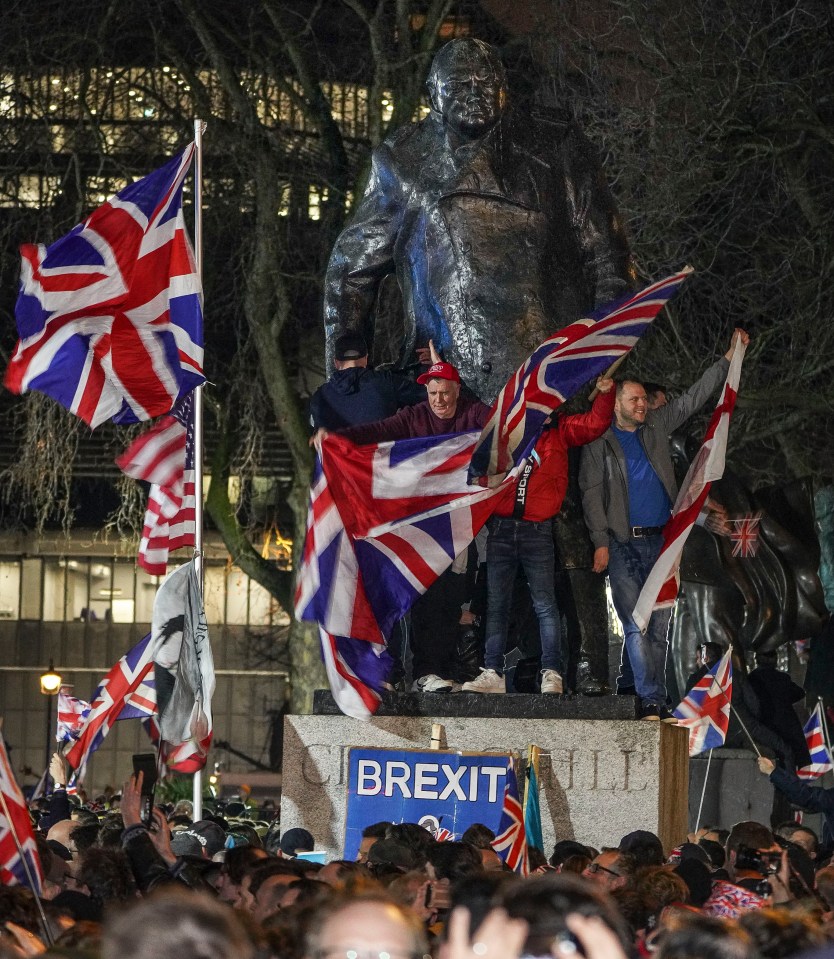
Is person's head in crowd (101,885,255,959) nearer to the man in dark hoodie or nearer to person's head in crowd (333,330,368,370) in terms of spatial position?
the man in dark hoodie

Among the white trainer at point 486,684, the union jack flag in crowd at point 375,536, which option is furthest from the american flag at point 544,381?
the white trainer at point 486,684

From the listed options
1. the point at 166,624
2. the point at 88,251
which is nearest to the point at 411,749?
the point at 166,624

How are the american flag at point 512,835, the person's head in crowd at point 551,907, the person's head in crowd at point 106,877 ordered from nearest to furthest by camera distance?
the person's head in crowd at point 551,907, the person's head in crowd at point 106,877, the american flag at point 512,835

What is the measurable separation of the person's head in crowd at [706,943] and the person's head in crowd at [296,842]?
597 cm

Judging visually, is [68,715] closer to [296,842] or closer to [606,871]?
[296,842]

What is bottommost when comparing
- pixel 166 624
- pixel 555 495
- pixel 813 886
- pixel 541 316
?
pixel 813 886

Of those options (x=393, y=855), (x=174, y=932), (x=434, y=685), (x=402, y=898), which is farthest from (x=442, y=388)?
(x=174, y=932)

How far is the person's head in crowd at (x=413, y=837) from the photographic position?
7973 mm

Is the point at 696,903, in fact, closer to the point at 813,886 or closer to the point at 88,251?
the point at 813,886

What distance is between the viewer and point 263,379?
2442 cm

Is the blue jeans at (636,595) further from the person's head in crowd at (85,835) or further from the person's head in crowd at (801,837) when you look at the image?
the person's head in crowd at (85,835)

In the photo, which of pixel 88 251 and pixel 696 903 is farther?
pixel 88 251

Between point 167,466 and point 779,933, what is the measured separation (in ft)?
29.3

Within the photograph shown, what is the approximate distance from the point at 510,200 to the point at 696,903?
15.7 feet
